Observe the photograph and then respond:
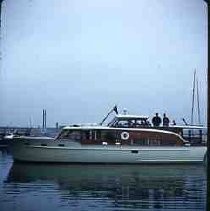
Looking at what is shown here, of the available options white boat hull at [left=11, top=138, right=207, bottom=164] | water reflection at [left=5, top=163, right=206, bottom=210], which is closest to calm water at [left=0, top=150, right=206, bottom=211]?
water reflection at [left=5, top=163, right=206, bottom=210]

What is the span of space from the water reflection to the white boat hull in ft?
2.77

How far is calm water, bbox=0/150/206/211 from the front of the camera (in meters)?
13.5

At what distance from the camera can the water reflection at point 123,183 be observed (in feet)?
47.1

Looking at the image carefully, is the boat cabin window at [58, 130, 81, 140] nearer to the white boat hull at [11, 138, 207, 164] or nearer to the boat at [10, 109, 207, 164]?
the boat at [10, 109, 207, 164]

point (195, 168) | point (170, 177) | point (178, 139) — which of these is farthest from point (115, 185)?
point (178, 139)

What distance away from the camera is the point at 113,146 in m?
29.9

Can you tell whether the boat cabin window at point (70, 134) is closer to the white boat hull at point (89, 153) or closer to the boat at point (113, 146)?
the boat at point (113, 146)

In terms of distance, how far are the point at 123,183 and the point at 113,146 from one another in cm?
1005

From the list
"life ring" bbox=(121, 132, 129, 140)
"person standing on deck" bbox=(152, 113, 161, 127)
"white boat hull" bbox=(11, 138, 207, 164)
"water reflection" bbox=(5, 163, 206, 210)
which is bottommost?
"water reflection" bbox=(5, 163, 206, 210)

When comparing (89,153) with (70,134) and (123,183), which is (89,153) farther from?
(123,183)

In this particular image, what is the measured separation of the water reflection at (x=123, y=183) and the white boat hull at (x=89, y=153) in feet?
2.77

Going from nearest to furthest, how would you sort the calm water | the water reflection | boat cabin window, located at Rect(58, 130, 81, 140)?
the calm water
the water reflection
boat cabin window, located at Rect(58, 130, 81, 140)

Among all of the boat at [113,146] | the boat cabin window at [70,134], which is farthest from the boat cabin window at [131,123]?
the boat cabin window at [70,134]

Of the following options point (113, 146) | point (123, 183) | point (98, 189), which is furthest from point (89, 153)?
point (98, 189)
